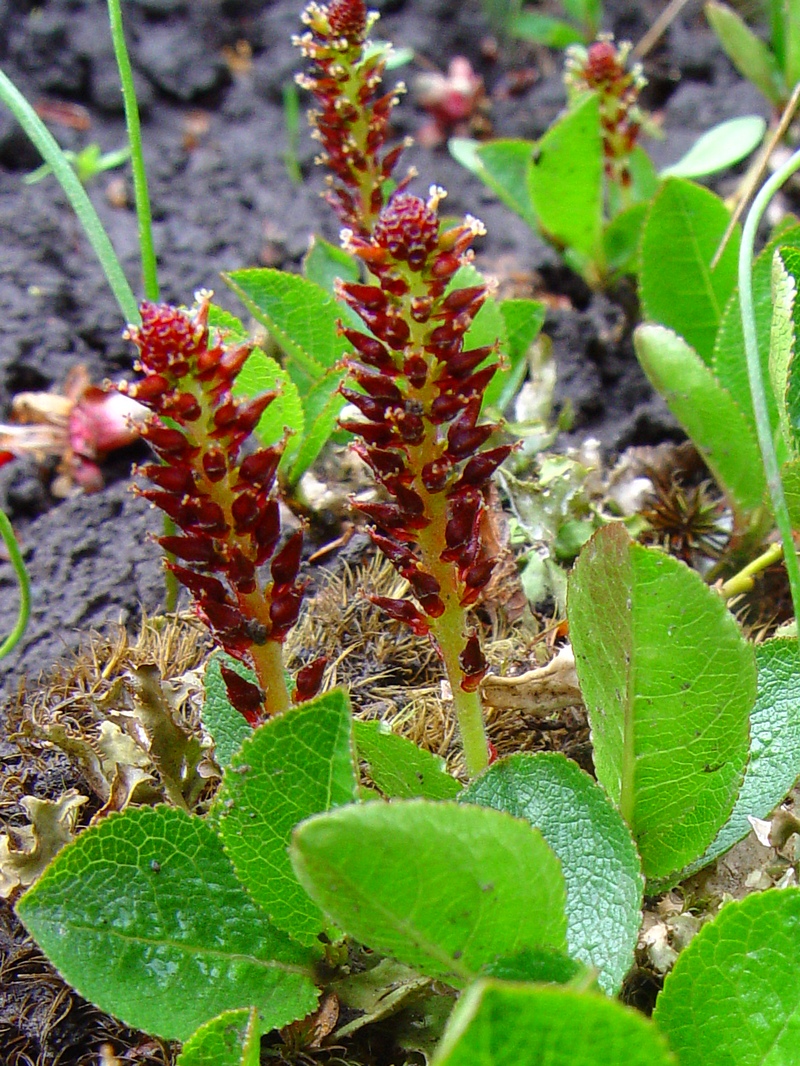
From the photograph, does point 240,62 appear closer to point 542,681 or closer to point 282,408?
point 282,408

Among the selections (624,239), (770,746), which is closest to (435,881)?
(770,746)

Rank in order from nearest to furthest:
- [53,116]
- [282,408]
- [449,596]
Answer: [449,596]
[282,408]
[53,116]

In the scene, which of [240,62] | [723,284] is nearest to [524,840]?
[723,284]

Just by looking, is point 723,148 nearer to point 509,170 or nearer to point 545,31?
point 509,170

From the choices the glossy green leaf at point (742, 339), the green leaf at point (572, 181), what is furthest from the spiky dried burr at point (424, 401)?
the green leaf at point (572, 181)

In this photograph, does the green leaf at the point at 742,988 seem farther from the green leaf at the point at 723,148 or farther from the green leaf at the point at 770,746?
the green leaf at the point at 723,148

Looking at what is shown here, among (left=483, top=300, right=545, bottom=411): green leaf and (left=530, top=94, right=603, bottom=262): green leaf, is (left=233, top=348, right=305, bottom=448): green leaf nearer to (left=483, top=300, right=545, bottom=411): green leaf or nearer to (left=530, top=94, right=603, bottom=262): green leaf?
(left=483, top=300, right=545, bottom=411): green leaf
